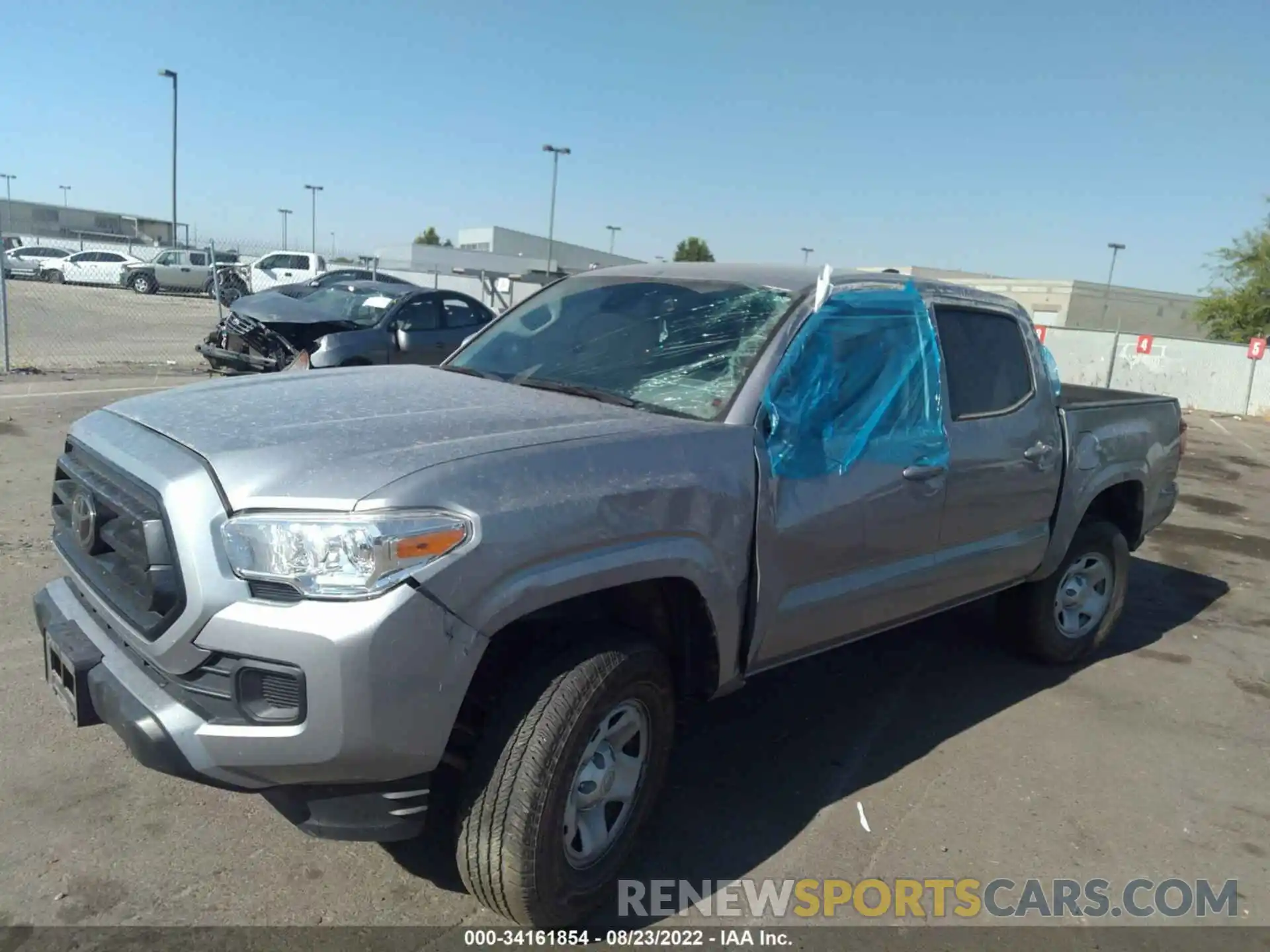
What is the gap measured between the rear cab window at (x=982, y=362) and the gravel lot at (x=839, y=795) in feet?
4.76

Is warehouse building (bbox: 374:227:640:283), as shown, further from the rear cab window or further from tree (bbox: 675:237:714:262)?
the rear cab window

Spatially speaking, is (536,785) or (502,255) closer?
(536,785)

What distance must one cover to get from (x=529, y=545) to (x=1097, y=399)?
4.34m

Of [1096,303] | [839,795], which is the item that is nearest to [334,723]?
[839,795]

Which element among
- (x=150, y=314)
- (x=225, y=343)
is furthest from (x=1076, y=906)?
(x=150, y=314)

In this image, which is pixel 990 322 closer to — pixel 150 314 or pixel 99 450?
pixel 99 450

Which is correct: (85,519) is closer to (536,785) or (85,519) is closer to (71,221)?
(536,785)

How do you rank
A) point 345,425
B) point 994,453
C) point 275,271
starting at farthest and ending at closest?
point 275,271 → point 994,453 → point 345,425

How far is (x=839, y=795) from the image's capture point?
3.64 meters

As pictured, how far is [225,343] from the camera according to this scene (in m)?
12.3

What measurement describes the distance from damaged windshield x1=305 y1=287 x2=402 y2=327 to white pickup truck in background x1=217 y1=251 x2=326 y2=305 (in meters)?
12.4

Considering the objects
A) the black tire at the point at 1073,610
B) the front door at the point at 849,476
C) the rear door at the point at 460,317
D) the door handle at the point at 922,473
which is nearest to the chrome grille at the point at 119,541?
the front door at the point at 849,476

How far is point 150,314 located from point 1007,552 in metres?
20.8

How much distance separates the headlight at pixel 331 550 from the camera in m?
2.25
